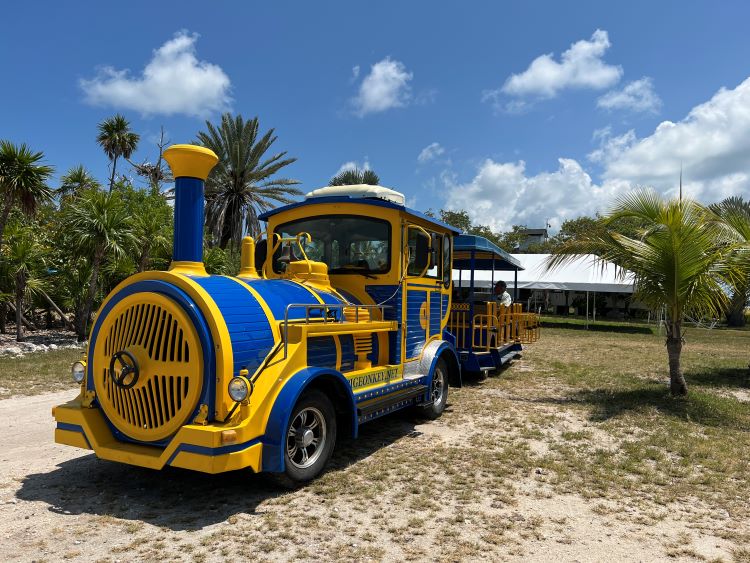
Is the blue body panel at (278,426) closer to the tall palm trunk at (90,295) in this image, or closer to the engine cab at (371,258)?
the engine cab at (371,258)

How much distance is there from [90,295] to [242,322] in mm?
11777

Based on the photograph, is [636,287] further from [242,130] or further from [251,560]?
[242,130]

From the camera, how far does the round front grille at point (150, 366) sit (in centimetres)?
387

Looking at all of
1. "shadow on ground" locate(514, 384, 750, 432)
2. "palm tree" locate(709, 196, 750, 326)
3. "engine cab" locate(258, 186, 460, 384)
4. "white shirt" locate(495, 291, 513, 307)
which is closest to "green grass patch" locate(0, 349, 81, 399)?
"engine cab" locate(258, 186, 460, 384)

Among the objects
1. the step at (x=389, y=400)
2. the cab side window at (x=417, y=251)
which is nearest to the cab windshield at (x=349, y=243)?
the cab side window at (x=417, y=251)

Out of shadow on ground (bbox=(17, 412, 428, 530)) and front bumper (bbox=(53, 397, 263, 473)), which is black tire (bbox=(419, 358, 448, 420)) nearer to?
shadow on ground (bbox=(17, 412, 428, 530))

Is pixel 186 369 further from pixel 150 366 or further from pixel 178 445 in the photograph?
pixel 178 445

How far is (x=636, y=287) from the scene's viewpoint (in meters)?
8.48

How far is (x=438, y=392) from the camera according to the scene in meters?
6.97

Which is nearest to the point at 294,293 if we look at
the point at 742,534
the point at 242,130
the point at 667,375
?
the point at 742,534

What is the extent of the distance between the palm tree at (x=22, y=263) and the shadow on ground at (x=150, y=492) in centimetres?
1113

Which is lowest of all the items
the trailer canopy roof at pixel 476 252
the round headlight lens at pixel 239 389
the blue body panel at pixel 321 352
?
the round headlight lens at pixel 239 389

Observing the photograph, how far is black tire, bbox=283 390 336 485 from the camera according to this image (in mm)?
4246

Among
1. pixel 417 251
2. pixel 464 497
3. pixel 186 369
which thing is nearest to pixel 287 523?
pixel 186 369
